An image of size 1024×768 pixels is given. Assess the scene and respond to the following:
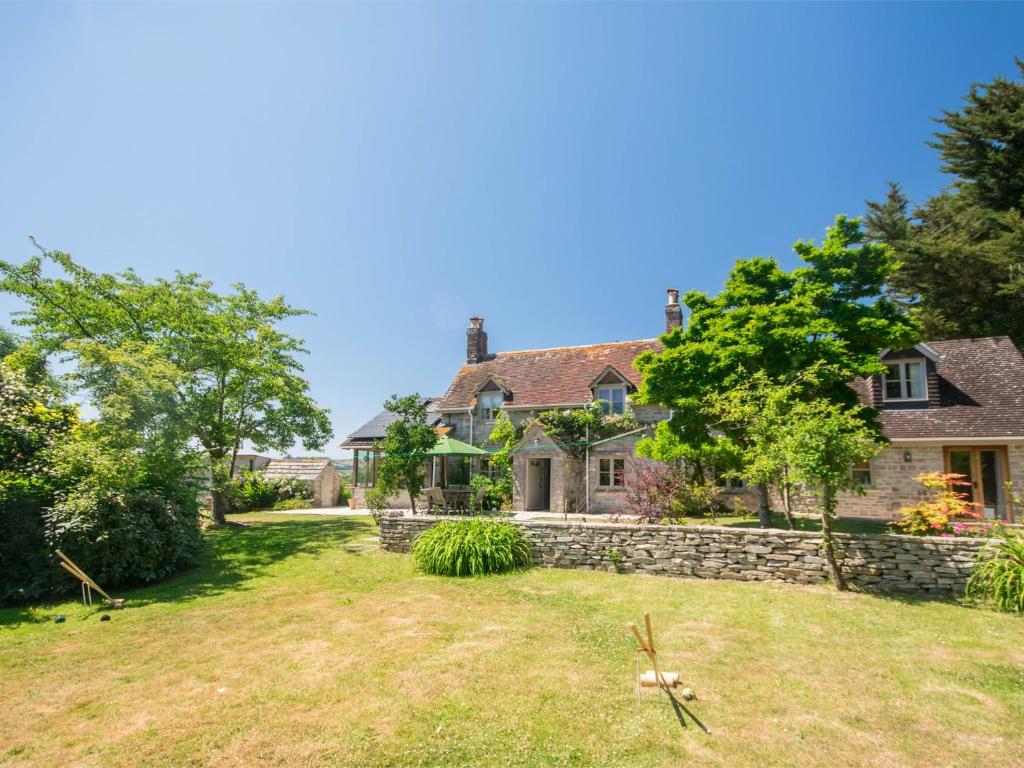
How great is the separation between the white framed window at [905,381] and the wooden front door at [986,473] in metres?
2.38

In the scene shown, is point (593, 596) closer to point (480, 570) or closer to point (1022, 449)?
point (480, 570)

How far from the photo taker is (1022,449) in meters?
16.2

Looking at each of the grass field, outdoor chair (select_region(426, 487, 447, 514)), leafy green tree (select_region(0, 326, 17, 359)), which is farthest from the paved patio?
leafy green tree (select_region(0, 326, 17, 359))

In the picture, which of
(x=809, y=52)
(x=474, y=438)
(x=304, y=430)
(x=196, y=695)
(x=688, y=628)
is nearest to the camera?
(x=196, y=695)

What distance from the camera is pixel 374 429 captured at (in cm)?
2825

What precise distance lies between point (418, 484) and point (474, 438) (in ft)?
13.4

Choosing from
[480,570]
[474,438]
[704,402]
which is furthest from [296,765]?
[474,438]

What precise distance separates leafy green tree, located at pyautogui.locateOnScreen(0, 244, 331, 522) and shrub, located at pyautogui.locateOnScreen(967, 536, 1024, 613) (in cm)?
1987

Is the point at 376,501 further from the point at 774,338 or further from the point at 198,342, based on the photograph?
the point at 774,338

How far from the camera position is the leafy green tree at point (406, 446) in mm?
21578

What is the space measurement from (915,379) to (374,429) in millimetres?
25030

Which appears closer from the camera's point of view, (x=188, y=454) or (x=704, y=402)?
(x=188, y=454)

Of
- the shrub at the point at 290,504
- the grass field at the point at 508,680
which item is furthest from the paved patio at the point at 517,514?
the grass field at the point at 508,680

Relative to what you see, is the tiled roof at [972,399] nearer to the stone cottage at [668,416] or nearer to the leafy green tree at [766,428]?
the stone cottage at [668,416]
